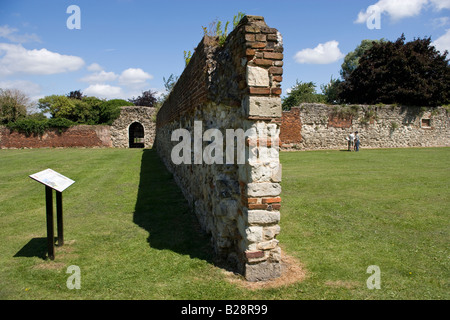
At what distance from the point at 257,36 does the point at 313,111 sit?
18116 mm

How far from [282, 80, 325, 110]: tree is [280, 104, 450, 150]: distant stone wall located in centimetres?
1192

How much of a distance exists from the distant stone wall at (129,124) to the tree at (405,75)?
63.8 ft

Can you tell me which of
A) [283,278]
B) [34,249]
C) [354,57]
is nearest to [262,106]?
[283,278]

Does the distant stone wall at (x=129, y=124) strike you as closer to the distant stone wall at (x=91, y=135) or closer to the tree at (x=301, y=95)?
the distant stone wall at (x=91, y=135)

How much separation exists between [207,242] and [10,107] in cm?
3885

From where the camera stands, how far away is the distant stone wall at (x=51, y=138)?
2650cm

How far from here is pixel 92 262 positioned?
445 centimetres

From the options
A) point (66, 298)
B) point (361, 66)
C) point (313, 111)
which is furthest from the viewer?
point (361, 66)

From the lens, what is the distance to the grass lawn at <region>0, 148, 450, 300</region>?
142 inches

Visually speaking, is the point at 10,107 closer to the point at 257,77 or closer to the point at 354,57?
the point at 257,77

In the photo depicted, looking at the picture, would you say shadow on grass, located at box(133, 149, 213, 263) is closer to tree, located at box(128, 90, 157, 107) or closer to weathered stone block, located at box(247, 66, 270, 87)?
weathered stone block, located at box(247, 66, 270, 87)

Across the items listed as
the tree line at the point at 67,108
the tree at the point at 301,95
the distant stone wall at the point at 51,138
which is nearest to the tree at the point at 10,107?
the tree line at the point at 67,108
